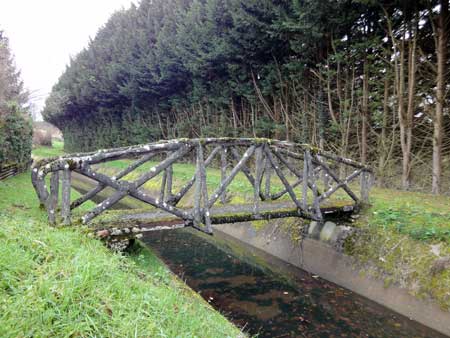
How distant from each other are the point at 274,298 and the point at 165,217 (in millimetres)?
3363

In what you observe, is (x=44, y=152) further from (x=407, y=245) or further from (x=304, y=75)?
(x=407, y=245)

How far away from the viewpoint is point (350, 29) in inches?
528

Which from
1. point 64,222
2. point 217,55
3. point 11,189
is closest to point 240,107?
point 217,55

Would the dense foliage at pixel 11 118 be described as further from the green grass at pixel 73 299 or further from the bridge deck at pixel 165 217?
the green grass at pixel 73 299

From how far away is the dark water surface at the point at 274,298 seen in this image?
608 cm

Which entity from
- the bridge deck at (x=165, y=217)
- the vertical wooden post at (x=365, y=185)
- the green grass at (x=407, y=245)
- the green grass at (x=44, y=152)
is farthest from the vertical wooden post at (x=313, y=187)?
the green grass at (x=44, y=152)

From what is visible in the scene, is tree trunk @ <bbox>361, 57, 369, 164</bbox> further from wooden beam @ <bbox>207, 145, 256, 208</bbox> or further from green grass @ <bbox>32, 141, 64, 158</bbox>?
green grass @ <bbox>32, 141, 64, 158</bbox>

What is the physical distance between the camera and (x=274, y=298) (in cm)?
729

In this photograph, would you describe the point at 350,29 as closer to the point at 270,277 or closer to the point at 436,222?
the point at 436,222

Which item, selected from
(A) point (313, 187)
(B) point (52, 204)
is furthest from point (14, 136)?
(A) point (313, 187)

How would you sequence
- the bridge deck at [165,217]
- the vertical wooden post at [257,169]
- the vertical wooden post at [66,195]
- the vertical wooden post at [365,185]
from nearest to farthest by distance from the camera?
the vertical wooden post at [66,195] < the bridge deck at [165,217] < the vertical wooden post at [257,169] < the vertical wooden post at [365,185]

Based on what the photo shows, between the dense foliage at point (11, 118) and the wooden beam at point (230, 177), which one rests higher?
the dense foliage at point (11, 118)

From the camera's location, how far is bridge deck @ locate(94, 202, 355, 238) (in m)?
5.38

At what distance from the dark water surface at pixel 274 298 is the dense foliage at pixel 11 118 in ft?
30.8
